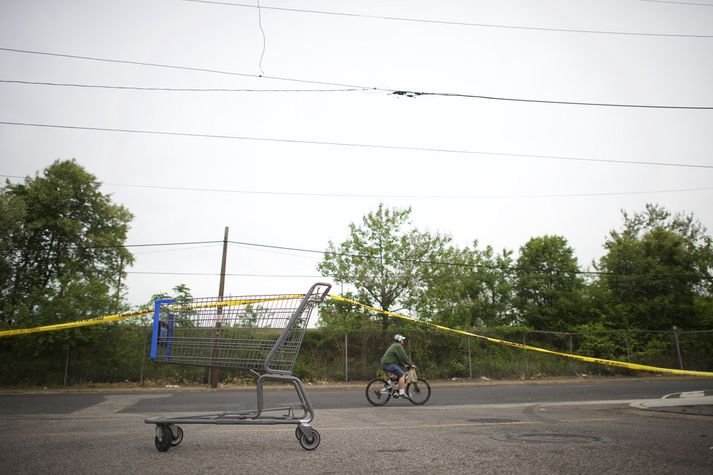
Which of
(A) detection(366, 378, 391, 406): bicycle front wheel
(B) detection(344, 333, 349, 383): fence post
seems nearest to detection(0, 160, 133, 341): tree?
(B) detection(344, 333, 349, 383): fence post

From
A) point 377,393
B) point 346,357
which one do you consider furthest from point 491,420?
point 346,357

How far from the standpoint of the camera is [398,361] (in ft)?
39.0

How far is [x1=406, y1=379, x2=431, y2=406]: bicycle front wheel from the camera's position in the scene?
11.3m

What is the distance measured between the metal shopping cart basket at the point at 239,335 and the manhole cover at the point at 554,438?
255 centimetres

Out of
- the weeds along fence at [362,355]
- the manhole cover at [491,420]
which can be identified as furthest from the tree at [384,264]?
the manhole cover at [491,420]

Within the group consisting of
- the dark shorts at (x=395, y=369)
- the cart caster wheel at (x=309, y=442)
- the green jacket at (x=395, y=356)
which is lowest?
the cart caster wheel at (x=309, y=442)

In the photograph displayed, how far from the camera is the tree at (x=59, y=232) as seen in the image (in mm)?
29922

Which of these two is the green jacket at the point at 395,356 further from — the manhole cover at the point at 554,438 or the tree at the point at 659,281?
the tree at the point at 659,281

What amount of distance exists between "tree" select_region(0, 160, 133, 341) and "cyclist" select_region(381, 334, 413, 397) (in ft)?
72.5

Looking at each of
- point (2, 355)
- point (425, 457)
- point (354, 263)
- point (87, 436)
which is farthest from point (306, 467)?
point (354, 263)

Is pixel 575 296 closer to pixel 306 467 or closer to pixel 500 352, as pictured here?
pixel 500 352

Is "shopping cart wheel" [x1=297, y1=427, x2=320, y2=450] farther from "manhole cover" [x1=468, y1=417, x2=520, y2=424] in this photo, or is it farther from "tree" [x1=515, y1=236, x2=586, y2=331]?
"tree" [x1=515, y1=236, x2=586, y2=331]

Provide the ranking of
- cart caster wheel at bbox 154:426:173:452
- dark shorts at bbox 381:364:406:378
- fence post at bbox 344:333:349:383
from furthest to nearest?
fence post at bbox 344:333:349:383, dark shorts at bbox 381:364:406:378, cart caster wheel at bbox 154:426:173:452

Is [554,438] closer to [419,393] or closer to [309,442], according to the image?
[309,442]
